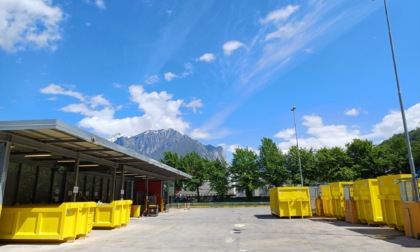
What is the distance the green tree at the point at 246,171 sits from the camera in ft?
203

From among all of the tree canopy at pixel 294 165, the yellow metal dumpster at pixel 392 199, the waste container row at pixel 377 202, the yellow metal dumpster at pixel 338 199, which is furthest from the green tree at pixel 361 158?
the yellow metal dumpster at pixel 392 199

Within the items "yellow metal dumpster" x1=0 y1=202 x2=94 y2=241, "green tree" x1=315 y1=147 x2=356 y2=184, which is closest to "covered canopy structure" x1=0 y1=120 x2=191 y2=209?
"yellow metal dumpster" x1=0 y1=202 x2=94 y2=241

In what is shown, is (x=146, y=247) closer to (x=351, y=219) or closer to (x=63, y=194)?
(x=351, y=219)

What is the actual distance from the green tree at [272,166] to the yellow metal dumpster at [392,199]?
4728cm

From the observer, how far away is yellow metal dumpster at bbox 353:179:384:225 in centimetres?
1545

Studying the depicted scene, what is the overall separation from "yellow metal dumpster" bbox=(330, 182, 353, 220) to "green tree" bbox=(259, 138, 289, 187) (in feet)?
132

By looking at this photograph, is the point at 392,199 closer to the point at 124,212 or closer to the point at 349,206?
the point at 349,206

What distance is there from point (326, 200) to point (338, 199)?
2957 mm

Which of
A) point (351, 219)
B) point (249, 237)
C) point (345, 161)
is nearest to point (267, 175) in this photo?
point (345, 161)

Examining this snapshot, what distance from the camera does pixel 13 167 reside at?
→ 16.6 metres

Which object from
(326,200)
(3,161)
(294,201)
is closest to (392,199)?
(294,201)

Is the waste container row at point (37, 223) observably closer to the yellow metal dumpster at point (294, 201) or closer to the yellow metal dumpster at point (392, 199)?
the yellow metal dumpster at point (392, 199)

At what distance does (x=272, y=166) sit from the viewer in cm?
6122

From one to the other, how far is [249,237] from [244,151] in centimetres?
5332
